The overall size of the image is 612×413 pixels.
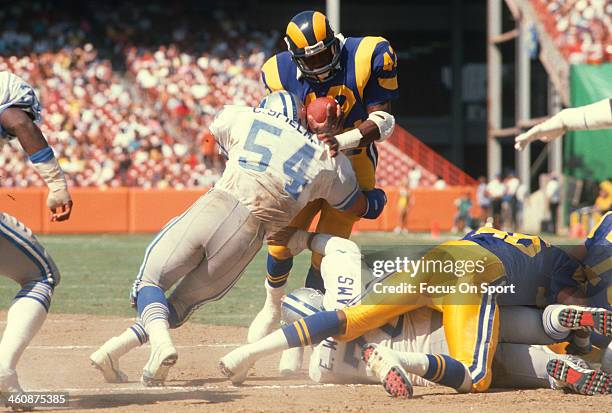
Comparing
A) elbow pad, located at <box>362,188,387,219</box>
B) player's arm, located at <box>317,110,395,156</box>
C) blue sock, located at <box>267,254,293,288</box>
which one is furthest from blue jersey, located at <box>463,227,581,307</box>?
blue sock, located at <box>267,254,293,288</box>

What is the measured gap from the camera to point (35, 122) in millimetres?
5301

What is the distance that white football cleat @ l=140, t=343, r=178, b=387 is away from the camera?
530 cm

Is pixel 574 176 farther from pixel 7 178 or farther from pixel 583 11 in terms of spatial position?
pixel 7 178

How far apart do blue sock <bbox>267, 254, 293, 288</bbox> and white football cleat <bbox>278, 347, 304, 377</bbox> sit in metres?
0.68

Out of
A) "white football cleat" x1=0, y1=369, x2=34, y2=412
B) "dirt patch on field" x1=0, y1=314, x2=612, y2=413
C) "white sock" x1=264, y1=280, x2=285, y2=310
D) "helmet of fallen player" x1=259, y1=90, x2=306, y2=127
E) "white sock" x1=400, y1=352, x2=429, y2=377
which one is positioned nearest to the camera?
"white football cleat" x1=0, y1=369, x2=34, y2=412

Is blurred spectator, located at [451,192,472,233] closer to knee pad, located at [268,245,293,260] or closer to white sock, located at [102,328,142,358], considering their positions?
knee pad, located at [268,245,293,260]

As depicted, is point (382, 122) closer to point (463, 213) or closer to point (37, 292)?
point (37, 292)

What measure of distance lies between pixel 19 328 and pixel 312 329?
4.90 feet

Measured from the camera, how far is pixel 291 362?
649cm

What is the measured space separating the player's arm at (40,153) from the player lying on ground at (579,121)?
2769mm

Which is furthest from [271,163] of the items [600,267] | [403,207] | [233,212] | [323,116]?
[403,207]

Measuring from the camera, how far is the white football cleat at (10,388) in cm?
502

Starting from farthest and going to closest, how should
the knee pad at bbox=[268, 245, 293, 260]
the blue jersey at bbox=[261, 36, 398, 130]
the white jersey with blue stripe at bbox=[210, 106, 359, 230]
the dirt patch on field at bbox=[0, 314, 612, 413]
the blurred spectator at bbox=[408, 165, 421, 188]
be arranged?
the blurred spectator at bbox=[408, 165, 421, 188]
the knee pad at bbox=[268, 245, 293, 260]
the blue jersey at bbox=[261, 36, 398, 130]
the white jersey with blue stripe at bbox=[210, 106, 359, 230]
the dirt patch on field at bbox=[0, 314, 612, 413]

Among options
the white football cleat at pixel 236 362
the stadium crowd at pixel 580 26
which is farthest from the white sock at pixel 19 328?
the stadium crowd at pixel 580 26
